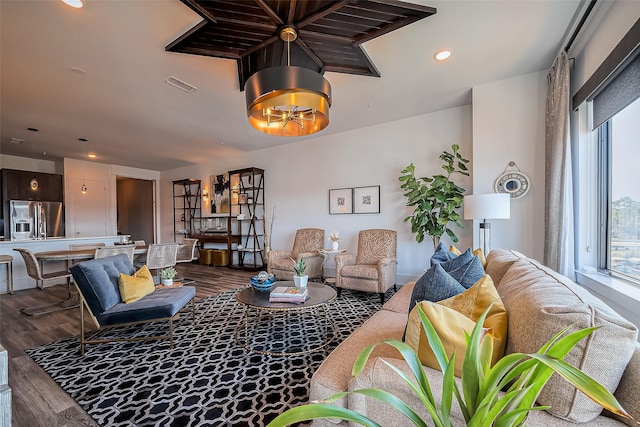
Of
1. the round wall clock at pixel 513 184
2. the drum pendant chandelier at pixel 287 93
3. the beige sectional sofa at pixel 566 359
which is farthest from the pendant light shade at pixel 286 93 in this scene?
the round wall clock at pixel 513 184

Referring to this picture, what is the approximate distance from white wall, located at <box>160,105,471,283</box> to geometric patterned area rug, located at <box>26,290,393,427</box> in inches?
88.1

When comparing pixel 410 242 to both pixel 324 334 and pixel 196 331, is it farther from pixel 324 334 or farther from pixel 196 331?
pixel 196 331

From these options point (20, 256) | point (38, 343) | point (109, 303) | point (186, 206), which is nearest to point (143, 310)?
point (109, 303)

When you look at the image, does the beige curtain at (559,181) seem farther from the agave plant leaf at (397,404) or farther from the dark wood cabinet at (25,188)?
the dark wood cabinet at (25,188)

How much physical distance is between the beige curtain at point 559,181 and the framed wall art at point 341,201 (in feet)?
9.63

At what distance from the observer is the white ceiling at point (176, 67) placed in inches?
86.5

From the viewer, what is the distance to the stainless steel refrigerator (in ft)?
19.3

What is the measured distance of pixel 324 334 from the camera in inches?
105

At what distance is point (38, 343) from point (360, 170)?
15.6 feet

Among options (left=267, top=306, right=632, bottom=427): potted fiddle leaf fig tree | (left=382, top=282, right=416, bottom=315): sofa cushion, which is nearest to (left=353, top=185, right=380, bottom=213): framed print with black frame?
(left=382, top=282, right=416, bottom=315): sofa cushion

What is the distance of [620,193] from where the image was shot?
2.20m

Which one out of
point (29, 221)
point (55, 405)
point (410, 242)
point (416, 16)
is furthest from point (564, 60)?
point (29, 221)

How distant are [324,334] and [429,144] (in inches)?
134

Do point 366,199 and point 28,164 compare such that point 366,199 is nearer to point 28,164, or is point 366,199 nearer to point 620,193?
point 620,193
